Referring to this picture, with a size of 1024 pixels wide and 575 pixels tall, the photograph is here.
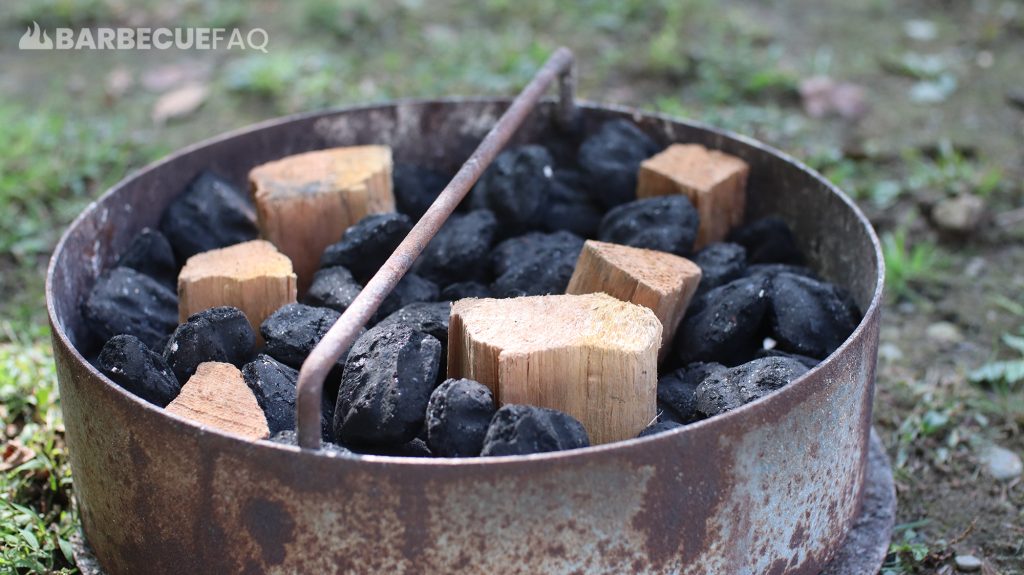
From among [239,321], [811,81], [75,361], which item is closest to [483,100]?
[239,321]

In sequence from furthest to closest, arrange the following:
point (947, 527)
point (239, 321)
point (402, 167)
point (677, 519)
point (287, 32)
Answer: point (287, 32)
point (402, 167)
point (947, 527)
point (239, 321)
point (677, 519)

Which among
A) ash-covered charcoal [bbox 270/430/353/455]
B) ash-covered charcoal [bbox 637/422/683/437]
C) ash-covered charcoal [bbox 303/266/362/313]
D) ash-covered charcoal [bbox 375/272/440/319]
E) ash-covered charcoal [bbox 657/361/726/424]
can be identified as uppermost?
ash-covered charcoal [bbox 303/266/362/313]

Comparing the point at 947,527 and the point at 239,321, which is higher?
the point at 239,321

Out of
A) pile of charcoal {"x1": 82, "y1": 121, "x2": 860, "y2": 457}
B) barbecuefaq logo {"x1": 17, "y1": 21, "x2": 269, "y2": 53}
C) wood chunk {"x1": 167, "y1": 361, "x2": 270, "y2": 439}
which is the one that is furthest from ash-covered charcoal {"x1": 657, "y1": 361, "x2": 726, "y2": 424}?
barbecuefaq logo {"x1": 17, "y1": 21, "x2": 269, "y2": 53}

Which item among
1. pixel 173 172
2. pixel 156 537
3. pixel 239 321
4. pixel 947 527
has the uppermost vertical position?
pixel 173 172

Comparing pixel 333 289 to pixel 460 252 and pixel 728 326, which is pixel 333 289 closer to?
pixel 460 252

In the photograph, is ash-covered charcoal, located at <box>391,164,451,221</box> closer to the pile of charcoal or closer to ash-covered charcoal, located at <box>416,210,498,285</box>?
the pile of charcoal

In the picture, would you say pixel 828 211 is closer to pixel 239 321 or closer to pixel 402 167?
pixel 402 167
